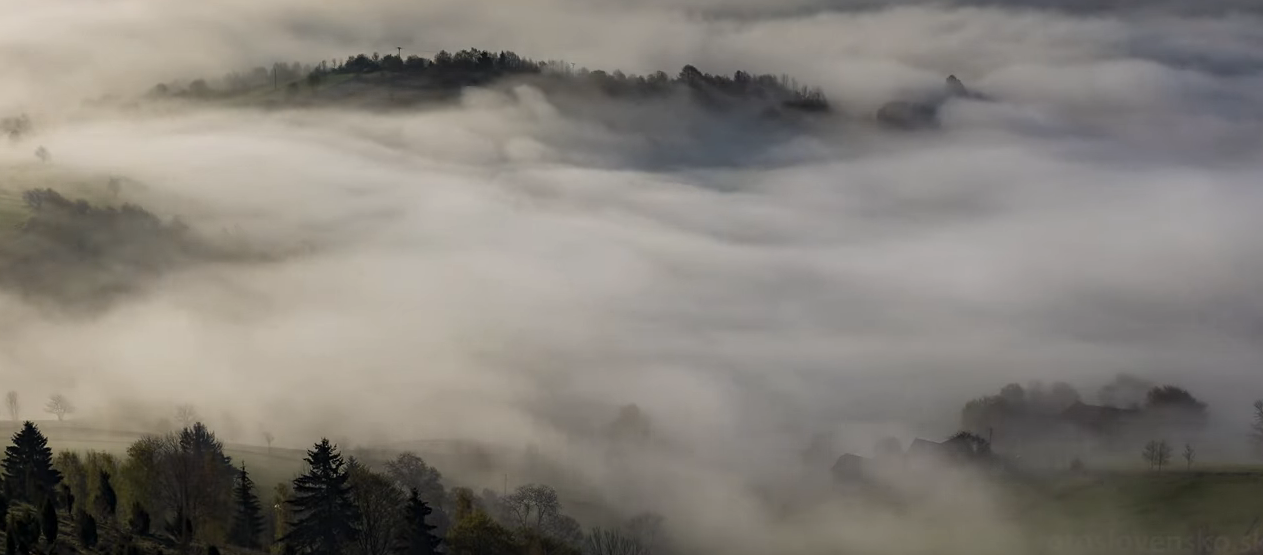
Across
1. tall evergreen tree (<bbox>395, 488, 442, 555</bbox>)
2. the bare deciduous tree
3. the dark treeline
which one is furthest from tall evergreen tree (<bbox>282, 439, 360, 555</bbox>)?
tall evergreen tree (<bbox>395, 488, 442, 555</bbox>)

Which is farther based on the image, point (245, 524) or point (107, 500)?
point (245, 524)

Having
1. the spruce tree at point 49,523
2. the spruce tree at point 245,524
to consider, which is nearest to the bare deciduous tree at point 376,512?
the spruce tree at point 245,524

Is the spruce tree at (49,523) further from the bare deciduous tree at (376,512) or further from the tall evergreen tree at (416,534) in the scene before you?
A: the bare deciduous tree at (376,512)

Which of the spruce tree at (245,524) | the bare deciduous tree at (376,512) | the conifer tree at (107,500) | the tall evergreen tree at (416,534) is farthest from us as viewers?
the spruce tree at (245,524)

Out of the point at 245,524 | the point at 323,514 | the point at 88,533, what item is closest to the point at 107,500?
the point at 245,524

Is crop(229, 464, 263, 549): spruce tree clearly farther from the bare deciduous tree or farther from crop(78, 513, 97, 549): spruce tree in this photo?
crop(78, 513, 97, 549): spruce tree

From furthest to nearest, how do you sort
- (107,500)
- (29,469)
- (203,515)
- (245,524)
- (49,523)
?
(245,524), (203,515), (29,469), (107,500), (49,523)

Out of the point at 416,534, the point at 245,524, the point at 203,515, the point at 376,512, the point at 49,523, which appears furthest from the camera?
the point at 245,524

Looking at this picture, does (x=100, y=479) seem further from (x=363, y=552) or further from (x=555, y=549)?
(x=555, y=549)

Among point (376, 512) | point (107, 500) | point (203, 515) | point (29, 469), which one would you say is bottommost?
point (376, 512)

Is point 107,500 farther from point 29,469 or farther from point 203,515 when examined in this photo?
point 203,515
